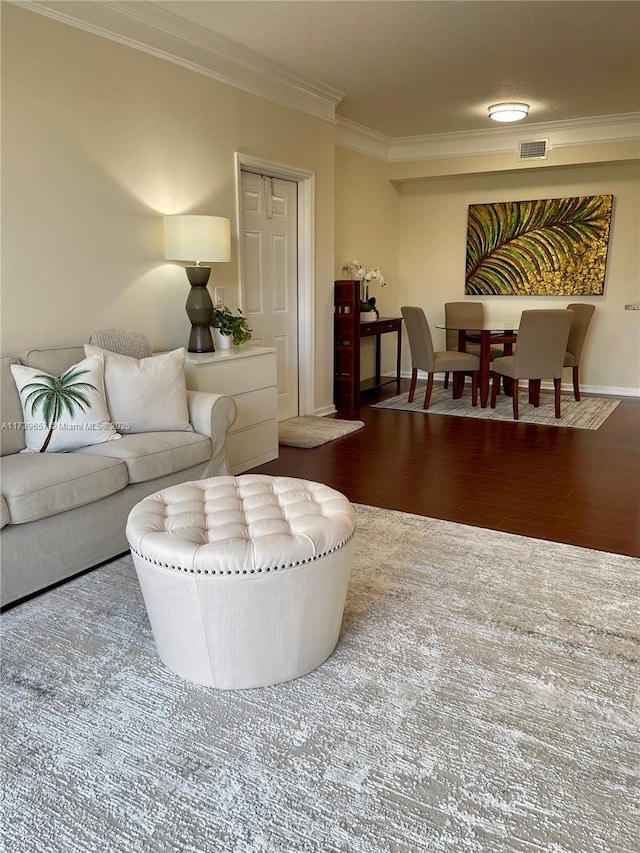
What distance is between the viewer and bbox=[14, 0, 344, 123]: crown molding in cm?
343

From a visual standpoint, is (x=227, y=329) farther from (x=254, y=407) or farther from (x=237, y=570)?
(x=237, y=570)

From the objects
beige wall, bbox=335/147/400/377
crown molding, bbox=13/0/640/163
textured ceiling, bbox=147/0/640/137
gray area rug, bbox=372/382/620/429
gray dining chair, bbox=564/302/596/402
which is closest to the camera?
crown molding, bbox=13/0/640/163

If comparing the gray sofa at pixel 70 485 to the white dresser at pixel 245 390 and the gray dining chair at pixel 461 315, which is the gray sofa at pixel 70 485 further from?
the gray dining chair at pixel 461 315

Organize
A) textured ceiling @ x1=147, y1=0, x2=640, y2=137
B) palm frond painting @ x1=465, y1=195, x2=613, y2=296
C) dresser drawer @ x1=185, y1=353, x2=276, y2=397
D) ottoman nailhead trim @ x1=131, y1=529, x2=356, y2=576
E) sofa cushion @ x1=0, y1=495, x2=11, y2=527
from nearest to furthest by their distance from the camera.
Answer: ottoman nailhead trim @ x1=131, y1=529, x2=356, y2=576 → sofa cushion @ x1=0, y1=495, x2=11, y2=527 → textured ceiling @ x1=147, y1=0, x2=640, y2=137 → dresser drawer @ x1=185, y1=353, x2=276, y2=397 → palm frond painting @ x1=465, y1=195, x2=613, y2=296

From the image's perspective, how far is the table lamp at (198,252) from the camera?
3953 millimetres

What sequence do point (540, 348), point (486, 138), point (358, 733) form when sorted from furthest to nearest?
point (486, 138) < point (540, 348) < point (358, 733)

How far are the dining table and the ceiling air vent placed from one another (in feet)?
5.48

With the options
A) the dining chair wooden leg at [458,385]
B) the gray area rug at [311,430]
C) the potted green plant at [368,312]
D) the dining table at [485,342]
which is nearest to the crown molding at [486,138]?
the potted green plant at [368,312]

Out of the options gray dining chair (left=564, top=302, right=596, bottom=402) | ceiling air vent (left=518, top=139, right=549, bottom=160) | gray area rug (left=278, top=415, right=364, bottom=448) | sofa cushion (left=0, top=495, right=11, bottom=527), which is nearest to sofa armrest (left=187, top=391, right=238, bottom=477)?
sofa cushion (left=0, top=495, right=11, bottom=527)

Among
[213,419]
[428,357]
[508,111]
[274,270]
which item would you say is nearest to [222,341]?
[213,419]

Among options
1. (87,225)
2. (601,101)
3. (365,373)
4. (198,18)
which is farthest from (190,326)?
(601,101)

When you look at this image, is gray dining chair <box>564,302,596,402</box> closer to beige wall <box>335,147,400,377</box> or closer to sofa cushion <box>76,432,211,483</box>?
beige wall <box>335,147,400,377</box>

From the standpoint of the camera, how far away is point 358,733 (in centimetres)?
183

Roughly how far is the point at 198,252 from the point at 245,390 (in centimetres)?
90
